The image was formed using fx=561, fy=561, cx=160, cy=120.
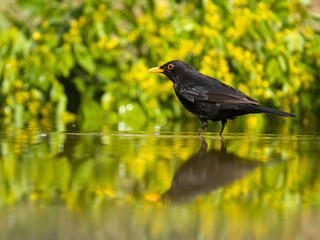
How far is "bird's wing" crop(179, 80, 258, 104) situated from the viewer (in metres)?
4.16

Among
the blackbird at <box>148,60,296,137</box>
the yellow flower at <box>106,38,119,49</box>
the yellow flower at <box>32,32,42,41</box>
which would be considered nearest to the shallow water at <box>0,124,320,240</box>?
the blackbird at <box>148,60,296,137</box>

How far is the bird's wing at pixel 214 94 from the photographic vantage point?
4.16m

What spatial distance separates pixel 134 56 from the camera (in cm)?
734

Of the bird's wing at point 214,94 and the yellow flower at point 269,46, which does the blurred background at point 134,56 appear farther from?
the bird's wing at point 214,94

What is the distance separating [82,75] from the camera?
7.09 metres

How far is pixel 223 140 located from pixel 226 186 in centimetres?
197

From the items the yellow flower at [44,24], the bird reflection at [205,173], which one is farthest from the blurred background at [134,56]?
the bird reflection at [205,173]

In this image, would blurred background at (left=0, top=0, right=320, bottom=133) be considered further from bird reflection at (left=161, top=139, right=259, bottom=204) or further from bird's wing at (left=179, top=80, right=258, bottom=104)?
bird reflection at (left=161, top=139, right=259, bottom=204)

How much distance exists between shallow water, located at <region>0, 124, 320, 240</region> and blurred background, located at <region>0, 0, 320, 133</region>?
2921 millimetres

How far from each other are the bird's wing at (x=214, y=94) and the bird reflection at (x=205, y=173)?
0.73m

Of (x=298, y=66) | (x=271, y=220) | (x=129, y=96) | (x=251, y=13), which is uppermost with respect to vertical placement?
(x=251, y=13)

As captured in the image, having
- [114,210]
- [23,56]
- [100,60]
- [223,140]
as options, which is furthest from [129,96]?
[114,210]

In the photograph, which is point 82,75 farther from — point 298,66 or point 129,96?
point 298,66

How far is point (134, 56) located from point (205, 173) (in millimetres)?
4840
